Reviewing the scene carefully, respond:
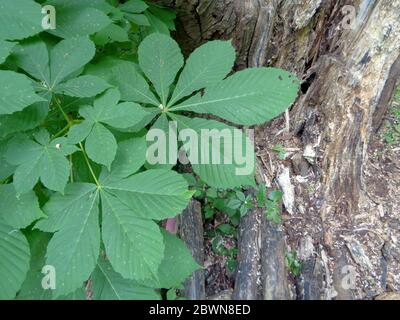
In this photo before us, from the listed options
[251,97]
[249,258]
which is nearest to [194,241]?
[249,258]

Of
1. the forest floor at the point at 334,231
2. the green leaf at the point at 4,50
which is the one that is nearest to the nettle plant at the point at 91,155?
the green leaf at the point at 4,50

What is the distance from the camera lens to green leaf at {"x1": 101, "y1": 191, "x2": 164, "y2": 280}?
925 mm

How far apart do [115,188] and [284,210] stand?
3.82 ft

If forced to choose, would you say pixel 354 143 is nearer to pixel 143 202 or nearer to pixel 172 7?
pixel 172 7

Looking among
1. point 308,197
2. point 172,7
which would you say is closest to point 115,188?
point 172,7

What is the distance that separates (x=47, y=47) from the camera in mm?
1217

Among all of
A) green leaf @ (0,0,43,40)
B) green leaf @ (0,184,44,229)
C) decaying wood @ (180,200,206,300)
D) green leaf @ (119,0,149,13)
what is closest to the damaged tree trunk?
green leaf @ (119,0,149,13)

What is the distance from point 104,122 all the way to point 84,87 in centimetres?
13

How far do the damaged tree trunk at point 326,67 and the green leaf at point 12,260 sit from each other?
1.02 m

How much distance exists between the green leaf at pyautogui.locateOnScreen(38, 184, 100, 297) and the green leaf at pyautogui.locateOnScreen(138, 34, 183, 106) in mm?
390
